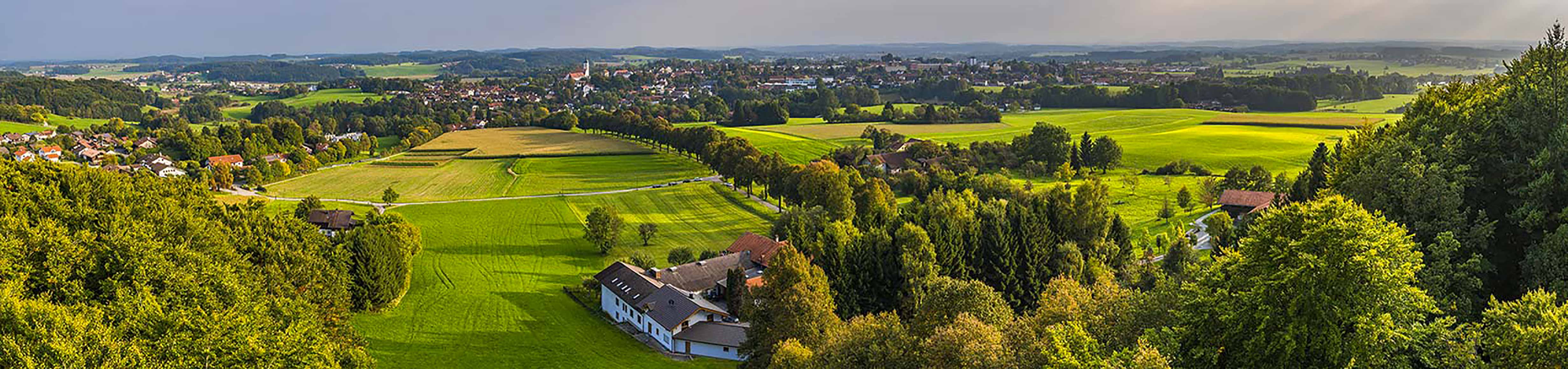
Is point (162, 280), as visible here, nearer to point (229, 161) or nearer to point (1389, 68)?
point (229, 161)

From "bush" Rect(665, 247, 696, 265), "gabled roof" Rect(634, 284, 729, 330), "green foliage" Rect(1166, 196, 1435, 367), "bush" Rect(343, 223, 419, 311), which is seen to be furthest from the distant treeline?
"green foliage" Rect(1166, 196, 1435, 367)

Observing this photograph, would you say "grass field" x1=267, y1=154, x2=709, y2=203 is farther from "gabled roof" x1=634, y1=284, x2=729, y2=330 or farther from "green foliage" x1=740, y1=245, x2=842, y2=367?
"green foliage" x1=740, y1=245, x2=842, y2=367

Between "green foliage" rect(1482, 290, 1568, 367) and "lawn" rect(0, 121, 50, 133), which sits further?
"lawn" rect(0, 121, 50, 133)

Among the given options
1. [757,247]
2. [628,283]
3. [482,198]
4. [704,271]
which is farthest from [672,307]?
[482,198]

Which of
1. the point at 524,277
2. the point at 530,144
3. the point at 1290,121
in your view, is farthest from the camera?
the point at 530,144

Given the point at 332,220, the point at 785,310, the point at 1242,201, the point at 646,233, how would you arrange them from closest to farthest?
the point at 785,310, the point at 1242,201, the point at 646,233, the point at 332,220

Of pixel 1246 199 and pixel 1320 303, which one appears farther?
pixel 1246 199
